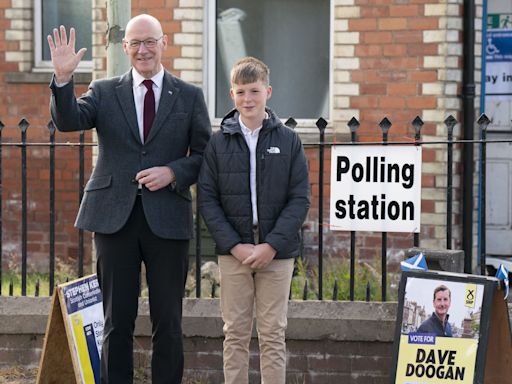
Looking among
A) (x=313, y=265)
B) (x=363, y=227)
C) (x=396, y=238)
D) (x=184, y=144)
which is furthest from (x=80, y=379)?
(x=396, y=238)

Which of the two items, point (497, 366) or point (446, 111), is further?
point (446, 111)

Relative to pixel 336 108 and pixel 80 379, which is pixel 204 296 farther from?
pixel 336 108

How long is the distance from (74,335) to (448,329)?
2.08 metres

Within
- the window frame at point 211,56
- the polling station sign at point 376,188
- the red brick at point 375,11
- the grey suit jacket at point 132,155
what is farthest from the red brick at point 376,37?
the grey suit jacket at point 132,155

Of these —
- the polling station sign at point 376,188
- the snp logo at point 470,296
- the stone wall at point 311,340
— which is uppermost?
the polling station sign at point 376,188

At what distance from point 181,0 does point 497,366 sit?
4705 millimetres

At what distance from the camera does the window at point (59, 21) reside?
10797 millimetres

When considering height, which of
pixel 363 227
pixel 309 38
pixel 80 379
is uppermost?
pixel 309 38

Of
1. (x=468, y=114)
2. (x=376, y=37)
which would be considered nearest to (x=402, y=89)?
(x=376, y=37)

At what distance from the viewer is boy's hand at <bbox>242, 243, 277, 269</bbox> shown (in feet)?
18.1

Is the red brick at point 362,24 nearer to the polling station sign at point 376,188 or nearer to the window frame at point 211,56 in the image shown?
the window frame at point 211,56

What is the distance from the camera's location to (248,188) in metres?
5.61

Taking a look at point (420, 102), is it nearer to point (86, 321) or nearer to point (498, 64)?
point (498, 64)

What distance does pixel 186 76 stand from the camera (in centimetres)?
945
